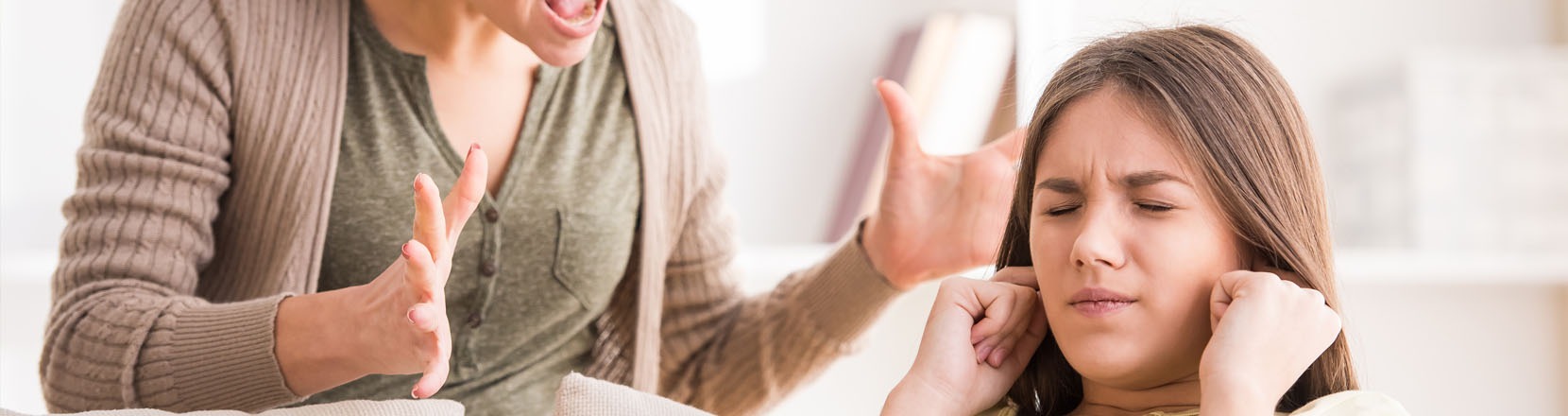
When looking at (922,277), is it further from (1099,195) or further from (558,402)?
(558,402)

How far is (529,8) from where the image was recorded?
1.09m

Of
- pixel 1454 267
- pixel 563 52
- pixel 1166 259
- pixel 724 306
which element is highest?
pixel 563 52

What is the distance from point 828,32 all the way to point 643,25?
31.9 inches

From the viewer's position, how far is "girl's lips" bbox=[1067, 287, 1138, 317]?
2.98 ft

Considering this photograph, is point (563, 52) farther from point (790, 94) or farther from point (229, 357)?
point (790, 94)

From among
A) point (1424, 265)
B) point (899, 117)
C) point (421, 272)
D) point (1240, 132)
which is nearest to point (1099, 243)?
point (1240, 132)

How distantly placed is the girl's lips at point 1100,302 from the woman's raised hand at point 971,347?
96mm

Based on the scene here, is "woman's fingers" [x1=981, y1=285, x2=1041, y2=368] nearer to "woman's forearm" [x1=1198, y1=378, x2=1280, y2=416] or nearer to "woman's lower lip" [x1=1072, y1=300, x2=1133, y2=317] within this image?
"woman's lower lip" [x1=1072, y1=300, x2=1133, y2=317]

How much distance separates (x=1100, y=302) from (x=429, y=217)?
459 millimetres

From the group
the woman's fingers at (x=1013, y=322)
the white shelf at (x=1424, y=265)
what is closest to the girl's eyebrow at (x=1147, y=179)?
the woman's fingers at (x=1013, y=322)

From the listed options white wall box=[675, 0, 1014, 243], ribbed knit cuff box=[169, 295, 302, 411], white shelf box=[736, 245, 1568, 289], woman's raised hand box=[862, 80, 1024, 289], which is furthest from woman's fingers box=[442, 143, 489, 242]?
white wall box=[675, 0, 1014, 243]

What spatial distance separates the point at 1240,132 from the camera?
0.96 metres

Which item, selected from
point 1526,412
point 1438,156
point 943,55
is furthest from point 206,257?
point 1526,412

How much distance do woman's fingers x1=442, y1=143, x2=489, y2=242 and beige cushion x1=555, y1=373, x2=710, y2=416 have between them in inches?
5.5
